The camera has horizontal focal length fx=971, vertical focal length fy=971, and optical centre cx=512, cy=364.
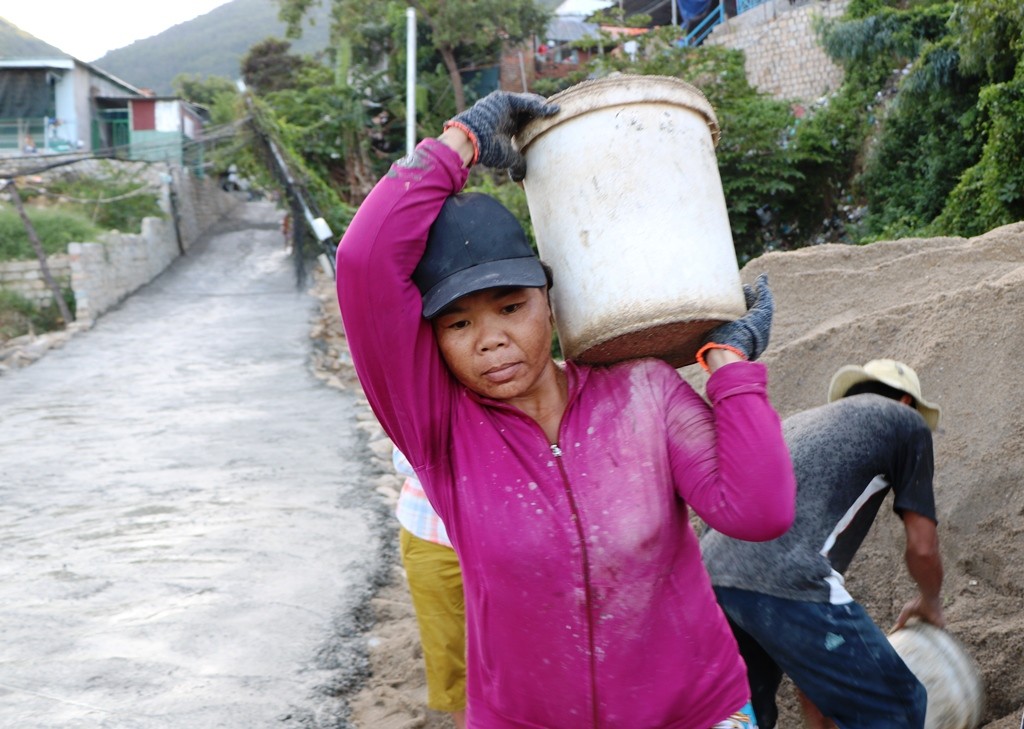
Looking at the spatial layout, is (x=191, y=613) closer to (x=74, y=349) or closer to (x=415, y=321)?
(x=415, y=321)

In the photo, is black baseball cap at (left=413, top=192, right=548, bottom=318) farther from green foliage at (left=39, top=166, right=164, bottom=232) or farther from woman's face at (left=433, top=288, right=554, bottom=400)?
green foliage at (left=39, top=166, right=164, bottom=232)

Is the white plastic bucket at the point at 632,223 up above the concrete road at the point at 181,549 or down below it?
above

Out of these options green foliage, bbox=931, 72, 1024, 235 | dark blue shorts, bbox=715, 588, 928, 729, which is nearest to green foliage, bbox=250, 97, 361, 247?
green foliage, bbox=931, 72, 1024, 235

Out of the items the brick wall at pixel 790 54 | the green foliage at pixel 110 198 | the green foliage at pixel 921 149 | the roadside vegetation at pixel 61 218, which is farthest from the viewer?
the green foliage at pixel 110 198

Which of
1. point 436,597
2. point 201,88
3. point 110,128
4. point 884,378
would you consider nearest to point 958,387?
point 884,378

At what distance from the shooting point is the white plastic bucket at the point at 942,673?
259 centimetres

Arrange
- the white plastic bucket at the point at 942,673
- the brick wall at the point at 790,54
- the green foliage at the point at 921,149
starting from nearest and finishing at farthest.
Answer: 1. the white plastic bucket at the point at 942,673
2. the green foliage at the point at 921,149
3. the brick wall at the point at 790,54

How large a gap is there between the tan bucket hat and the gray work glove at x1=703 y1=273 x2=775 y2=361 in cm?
118

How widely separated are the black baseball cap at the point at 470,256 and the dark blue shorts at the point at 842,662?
3.88ft

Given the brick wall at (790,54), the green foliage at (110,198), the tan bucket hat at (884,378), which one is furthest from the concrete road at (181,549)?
the brick wall at (790,54)

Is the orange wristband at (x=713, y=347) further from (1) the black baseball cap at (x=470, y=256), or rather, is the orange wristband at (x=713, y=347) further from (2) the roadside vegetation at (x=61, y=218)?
(2) the roadside vegetation at (x=61, y=218)

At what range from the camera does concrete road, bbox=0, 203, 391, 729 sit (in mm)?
3330

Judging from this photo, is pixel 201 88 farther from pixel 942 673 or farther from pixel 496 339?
pixel 496 339

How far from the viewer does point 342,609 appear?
420 cm
